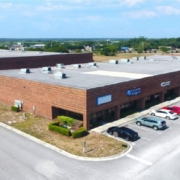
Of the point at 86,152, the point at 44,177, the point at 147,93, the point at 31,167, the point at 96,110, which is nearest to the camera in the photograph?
the point at 44,177

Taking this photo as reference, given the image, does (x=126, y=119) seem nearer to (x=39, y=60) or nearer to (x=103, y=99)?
(x=103, y=99)

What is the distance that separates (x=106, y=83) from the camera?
38.2 meters

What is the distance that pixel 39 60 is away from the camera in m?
66.8

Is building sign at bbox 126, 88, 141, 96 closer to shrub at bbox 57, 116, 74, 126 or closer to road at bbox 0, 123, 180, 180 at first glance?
shrub at bbox 57, 116, 74, 126

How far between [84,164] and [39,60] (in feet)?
150

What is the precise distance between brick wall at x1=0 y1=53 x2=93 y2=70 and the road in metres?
32.0

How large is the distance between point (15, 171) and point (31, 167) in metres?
1.51

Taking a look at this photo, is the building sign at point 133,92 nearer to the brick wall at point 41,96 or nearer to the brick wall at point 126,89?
the brick wall at point 126,89

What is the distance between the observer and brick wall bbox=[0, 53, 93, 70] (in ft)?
195

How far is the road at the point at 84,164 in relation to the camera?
23422mm

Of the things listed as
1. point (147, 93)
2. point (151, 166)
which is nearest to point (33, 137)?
point (151, 166)

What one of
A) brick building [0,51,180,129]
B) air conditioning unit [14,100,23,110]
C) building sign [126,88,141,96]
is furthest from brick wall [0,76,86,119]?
building sign [126,88,141,96]

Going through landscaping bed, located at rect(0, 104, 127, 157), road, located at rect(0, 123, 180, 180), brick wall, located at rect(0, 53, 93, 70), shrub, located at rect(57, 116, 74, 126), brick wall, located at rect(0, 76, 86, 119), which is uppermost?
brick wall, located at rect(0, 53, 93, 70)

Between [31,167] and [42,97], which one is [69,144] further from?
[42,97]
